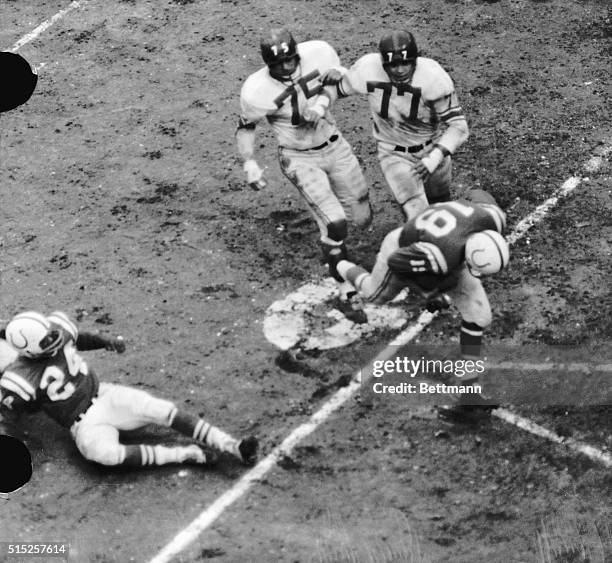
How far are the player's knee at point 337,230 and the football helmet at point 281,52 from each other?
4.54 ft

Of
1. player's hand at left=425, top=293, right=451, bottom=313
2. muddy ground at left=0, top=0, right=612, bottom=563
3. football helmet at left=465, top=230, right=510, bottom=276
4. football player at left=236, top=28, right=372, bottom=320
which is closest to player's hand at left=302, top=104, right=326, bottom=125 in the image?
football player at left=236, top=28, right=372, bottom=320

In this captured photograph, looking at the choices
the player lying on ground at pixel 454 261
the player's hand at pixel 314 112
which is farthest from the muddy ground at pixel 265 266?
the player's hand at pixel 314 112

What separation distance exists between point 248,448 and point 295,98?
127 inches

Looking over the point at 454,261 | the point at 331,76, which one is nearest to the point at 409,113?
the point at 331,76

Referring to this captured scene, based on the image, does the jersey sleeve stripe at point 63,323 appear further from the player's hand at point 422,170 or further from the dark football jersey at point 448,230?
the player's hand at point 422,170

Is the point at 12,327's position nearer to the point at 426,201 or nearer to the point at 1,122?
the point at 426,201

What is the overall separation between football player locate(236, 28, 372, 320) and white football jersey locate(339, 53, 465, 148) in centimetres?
35

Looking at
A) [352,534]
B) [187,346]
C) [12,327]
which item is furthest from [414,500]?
[12,327]

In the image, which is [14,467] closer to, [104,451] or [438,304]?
[104,451]

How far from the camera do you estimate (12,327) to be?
23.1 ft

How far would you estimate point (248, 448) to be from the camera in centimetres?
718

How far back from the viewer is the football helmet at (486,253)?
687 centimetres

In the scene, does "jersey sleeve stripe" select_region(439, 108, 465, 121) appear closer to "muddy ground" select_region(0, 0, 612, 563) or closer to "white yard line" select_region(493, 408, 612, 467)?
"muddy ground" select_region(0, 0, 612, 563)

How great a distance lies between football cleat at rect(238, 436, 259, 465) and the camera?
7.16 metres
